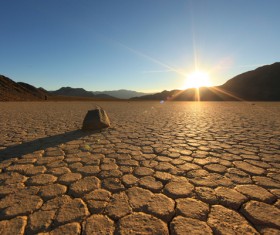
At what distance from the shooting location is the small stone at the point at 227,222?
1.43 m

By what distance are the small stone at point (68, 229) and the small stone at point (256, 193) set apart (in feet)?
5.41

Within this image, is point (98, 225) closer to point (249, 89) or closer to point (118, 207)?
point (118, 207)

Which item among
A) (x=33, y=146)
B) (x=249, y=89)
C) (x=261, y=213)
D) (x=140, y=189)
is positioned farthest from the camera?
(x=249, y=89)

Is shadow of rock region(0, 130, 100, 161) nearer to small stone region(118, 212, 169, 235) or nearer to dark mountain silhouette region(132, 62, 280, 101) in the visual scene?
small stone region(118, 212, 169, 235)

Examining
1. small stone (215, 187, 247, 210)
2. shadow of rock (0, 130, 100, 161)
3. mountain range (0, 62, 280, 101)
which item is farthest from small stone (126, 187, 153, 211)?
mountain range (0, 62, 280, 101)

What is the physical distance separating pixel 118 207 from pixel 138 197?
0.25m

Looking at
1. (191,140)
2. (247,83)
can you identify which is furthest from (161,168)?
(247,83)

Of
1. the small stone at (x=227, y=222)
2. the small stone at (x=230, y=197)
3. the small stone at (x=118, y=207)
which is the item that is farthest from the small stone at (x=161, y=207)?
the small stone at (x=230, y=197)

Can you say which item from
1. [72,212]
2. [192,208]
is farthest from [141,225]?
[72,212]

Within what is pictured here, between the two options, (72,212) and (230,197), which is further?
(230,197)

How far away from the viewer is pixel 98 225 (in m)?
1.50

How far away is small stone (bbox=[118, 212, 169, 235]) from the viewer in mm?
1431

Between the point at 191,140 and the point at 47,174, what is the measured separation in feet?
9.86

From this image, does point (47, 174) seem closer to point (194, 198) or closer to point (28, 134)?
point (194, 198)
